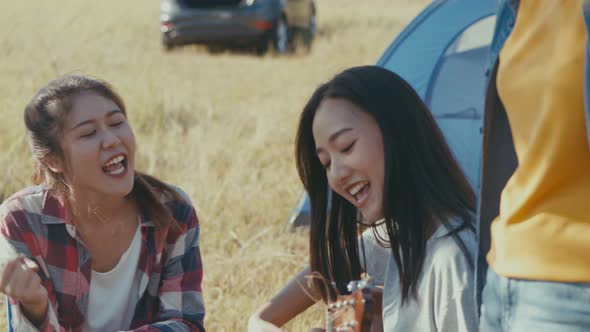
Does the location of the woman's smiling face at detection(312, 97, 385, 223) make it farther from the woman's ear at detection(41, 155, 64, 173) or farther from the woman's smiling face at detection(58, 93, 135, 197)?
the woman's ear at detection(41, 155, 64, 173)

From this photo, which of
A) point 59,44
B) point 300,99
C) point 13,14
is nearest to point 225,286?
point 300,99

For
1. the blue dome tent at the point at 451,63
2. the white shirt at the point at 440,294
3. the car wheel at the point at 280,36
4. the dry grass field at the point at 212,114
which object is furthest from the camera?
the car wheel at the point at 280,36

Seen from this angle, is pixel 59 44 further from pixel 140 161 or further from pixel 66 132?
pixel 66 132

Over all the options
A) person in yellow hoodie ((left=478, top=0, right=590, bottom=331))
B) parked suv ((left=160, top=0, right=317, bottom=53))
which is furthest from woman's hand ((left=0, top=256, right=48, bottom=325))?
parked suv ((left=160, top=0, right=317, bottom=53))

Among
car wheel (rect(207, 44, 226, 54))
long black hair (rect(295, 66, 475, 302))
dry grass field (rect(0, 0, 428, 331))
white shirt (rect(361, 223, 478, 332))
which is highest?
long black hair (rect(295, 66, 475, 302))

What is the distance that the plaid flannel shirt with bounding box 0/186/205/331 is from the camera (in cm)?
266

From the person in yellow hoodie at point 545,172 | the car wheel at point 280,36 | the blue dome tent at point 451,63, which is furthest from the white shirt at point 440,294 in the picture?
the car wheel at point 280,36

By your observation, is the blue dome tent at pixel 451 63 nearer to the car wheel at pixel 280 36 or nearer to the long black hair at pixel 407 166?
the long black hair at pixel 407 166

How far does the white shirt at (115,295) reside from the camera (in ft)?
8.91

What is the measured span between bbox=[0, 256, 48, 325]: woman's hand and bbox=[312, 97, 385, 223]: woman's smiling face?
756mm

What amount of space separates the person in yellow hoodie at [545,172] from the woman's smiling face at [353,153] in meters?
0.53

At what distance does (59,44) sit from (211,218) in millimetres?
5136

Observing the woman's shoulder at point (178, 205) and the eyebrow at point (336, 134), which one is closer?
the eyebrow at point (336, 134)

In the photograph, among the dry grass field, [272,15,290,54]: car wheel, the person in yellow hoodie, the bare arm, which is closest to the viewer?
the person in yellow hoodie
